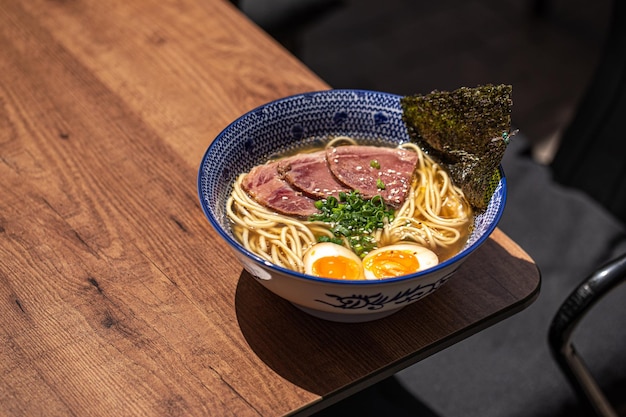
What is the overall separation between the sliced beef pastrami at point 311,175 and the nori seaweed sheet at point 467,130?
6.0 inches

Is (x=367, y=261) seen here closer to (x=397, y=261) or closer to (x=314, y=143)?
(x=397, y=261)

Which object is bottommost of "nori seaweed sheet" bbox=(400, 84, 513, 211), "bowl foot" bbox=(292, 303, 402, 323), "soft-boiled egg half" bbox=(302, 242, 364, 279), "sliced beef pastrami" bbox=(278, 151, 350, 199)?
"bowl foot" bbox=(292, 303, 402, 323)

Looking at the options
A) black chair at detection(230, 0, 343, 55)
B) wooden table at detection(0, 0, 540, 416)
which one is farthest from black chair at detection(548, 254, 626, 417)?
black chair at detection(230, 0, 343, 55)

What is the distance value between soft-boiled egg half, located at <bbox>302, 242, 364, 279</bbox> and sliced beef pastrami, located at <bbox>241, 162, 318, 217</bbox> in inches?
3.4

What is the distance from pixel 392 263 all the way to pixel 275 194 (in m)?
0.21

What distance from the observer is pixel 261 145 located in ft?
3.74

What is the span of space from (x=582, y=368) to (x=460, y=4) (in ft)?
8.76

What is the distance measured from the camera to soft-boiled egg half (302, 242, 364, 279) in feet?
3.15

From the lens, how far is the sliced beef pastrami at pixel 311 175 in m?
1.09

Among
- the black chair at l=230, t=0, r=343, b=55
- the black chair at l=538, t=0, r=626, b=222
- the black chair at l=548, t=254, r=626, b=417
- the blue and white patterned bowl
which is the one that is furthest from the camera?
the black chair at l=230, t=0, r=343, b=55

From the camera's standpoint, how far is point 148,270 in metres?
1.08

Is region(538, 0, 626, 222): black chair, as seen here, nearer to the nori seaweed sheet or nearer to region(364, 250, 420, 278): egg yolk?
the nori seaweed sheet

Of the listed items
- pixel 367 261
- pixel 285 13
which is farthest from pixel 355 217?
pixel 285 13

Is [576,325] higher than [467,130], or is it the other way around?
[467,130]
